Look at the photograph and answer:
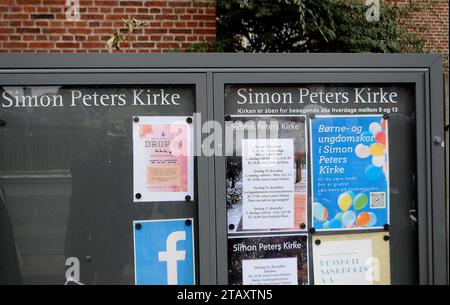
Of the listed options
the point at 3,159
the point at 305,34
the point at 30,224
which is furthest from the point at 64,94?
the point at 305,34

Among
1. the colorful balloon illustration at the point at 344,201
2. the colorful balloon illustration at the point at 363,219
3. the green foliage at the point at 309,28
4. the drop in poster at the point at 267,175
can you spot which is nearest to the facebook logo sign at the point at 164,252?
the drop in poster at the point at 267,175

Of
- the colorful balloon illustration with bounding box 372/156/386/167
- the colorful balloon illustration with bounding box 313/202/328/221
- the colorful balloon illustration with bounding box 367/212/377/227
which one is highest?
the colorful balloon illustration with bounding box 372/156/386/167

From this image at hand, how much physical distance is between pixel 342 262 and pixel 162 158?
3.73ft

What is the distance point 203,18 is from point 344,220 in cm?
327

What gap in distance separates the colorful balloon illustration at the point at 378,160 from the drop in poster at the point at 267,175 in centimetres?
39

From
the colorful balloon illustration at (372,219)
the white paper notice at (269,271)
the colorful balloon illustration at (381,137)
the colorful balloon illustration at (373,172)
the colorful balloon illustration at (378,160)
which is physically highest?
the colorful balloon illustration at (381,137)

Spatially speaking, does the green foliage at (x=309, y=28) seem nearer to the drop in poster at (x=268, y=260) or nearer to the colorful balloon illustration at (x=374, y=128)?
the colorful balloon illustration at (x=374, y=128)

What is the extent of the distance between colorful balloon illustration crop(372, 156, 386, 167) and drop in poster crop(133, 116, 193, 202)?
1.00m

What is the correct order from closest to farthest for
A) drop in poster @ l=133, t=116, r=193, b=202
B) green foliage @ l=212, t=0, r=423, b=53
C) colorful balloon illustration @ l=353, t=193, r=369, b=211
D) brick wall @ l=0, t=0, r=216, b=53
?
drop in poster @ l=133, t=116, r=193, b=202 → colorful balloon illustration @ l=353, t=193, r=369, b=211 → brick wall @ l=0, t=0, r=216, b=53 → green foliage @ l=212, t=0, r=423, b=53

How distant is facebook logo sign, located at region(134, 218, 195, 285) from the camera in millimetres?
2473

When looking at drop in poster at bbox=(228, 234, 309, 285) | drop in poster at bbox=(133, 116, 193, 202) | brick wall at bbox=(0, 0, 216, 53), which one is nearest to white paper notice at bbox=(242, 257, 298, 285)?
drop in poster at bbox=(228, 234, 309, 285)

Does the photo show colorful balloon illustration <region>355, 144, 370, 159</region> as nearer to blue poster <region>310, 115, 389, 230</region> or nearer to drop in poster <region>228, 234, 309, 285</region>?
blue poster <region>310, 115, 389, 230</region>

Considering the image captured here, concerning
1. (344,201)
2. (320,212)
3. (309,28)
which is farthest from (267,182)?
(309,28)

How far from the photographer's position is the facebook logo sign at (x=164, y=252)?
8.11 feet
